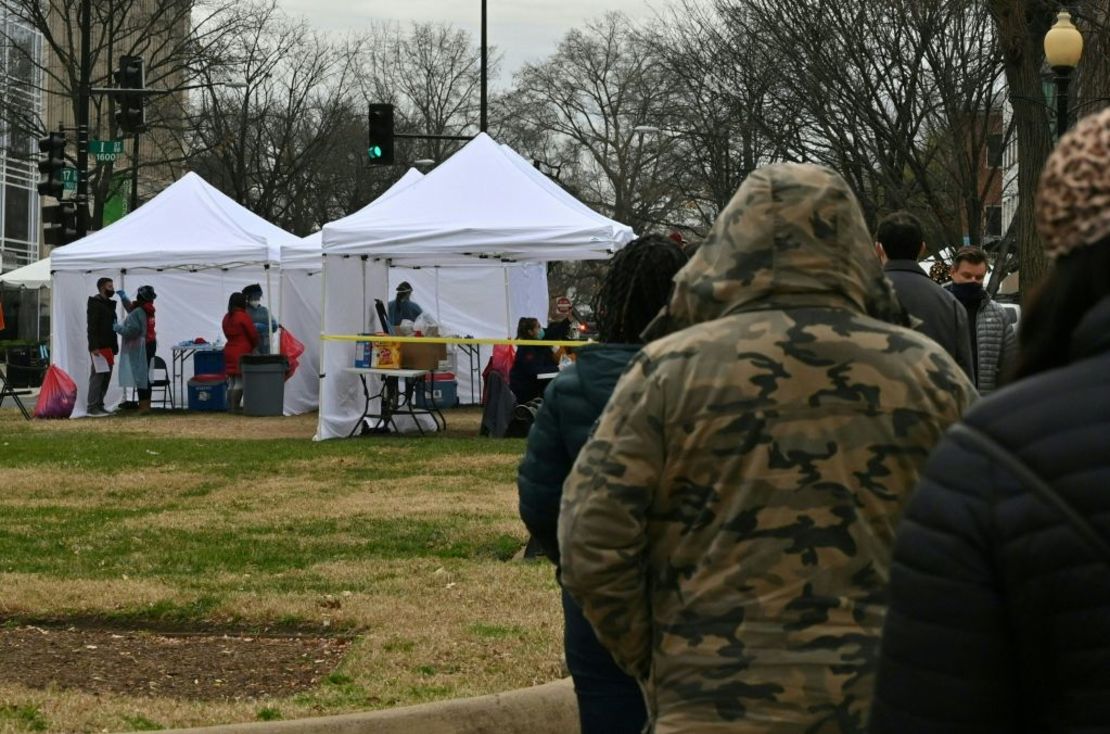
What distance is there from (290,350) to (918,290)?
766 inches

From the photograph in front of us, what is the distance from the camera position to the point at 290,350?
27.4 m

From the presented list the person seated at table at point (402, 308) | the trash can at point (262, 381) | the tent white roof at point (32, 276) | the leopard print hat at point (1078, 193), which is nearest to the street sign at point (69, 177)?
the tent white roof at point (32, 276)

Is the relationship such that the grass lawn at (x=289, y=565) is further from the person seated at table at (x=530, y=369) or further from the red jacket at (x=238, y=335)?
the red jacket at (x=238, y=335)

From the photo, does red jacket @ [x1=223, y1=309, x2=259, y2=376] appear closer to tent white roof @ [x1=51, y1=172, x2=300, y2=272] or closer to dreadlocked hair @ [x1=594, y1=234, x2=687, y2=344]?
tent white roof @ [x1=51, y1=172, x2=300, y2=272]

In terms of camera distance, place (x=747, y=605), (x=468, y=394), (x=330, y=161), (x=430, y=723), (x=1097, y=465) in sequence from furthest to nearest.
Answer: (x=330, y=161)
(x=468, y=394)
(x=430, y=723)
(x=747, y=605)
(x=1097, y=465)

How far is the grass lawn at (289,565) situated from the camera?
24.4 feet

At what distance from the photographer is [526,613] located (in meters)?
9.11

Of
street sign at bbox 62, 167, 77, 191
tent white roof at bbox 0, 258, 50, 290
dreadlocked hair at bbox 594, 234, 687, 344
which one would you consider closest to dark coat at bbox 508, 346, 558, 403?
street sign at bbox 62, 167, 77, 191

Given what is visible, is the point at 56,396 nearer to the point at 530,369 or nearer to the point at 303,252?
the point at 303,252

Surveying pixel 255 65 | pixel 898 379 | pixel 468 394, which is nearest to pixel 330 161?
pixel 255 65

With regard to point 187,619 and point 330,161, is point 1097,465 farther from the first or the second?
point 330,161

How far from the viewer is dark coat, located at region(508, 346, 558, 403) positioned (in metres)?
21.4

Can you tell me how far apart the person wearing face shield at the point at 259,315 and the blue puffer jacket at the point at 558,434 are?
23350 millimetres

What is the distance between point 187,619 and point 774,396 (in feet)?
20.9
